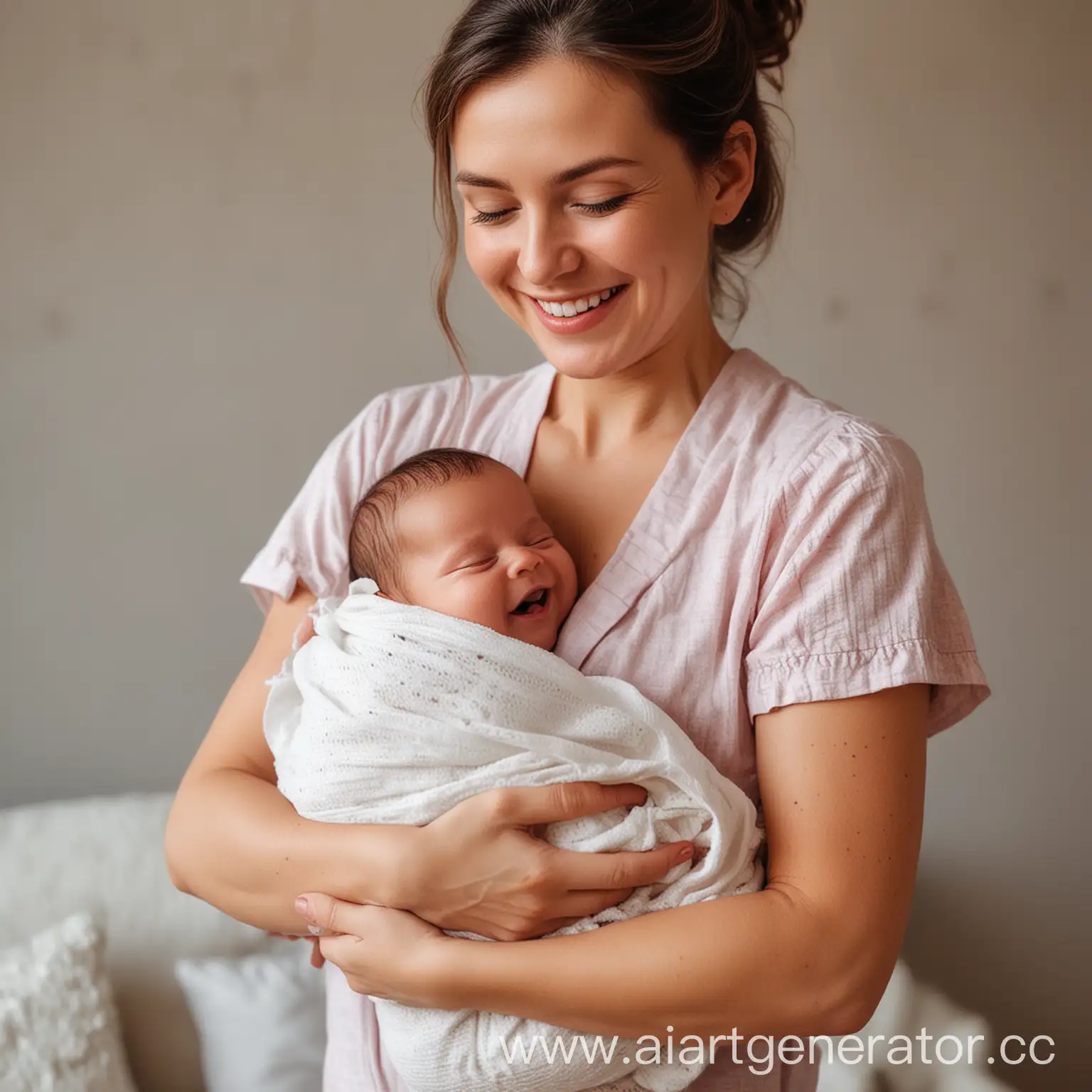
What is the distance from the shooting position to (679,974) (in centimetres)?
103

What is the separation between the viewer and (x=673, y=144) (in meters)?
1.18

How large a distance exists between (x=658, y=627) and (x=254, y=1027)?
1315mm

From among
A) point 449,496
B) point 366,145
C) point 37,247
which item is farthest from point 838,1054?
point 37,247

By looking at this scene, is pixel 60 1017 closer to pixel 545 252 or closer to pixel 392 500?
pixel 392 500

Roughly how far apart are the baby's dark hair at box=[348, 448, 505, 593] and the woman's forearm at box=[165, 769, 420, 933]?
0.26 m

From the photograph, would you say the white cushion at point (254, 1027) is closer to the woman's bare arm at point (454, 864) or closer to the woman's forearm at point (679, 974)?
the woman's bare arm at point (454, 864)

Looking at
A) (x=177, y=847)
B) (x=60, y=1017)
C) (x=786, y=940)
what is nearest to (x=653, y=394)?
(x=786, y=940)

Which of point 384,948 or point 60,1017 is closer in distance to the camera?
point 384,948

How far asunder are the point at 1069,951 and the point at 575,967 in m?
1.97

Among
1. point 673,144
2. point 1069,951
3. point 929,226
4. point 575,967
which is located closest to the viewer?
point 575,967

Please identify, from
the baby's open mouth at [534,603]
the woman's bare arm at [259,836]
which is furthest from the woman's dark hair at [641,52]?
the woman's bare arm at [259,836]

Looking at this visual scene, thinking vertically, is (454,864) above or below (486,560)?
below

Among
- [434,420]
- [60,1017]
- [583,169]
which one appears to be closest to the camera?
[583,169]

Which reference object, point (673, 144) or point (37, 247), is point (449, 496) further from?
point (37, 247)
